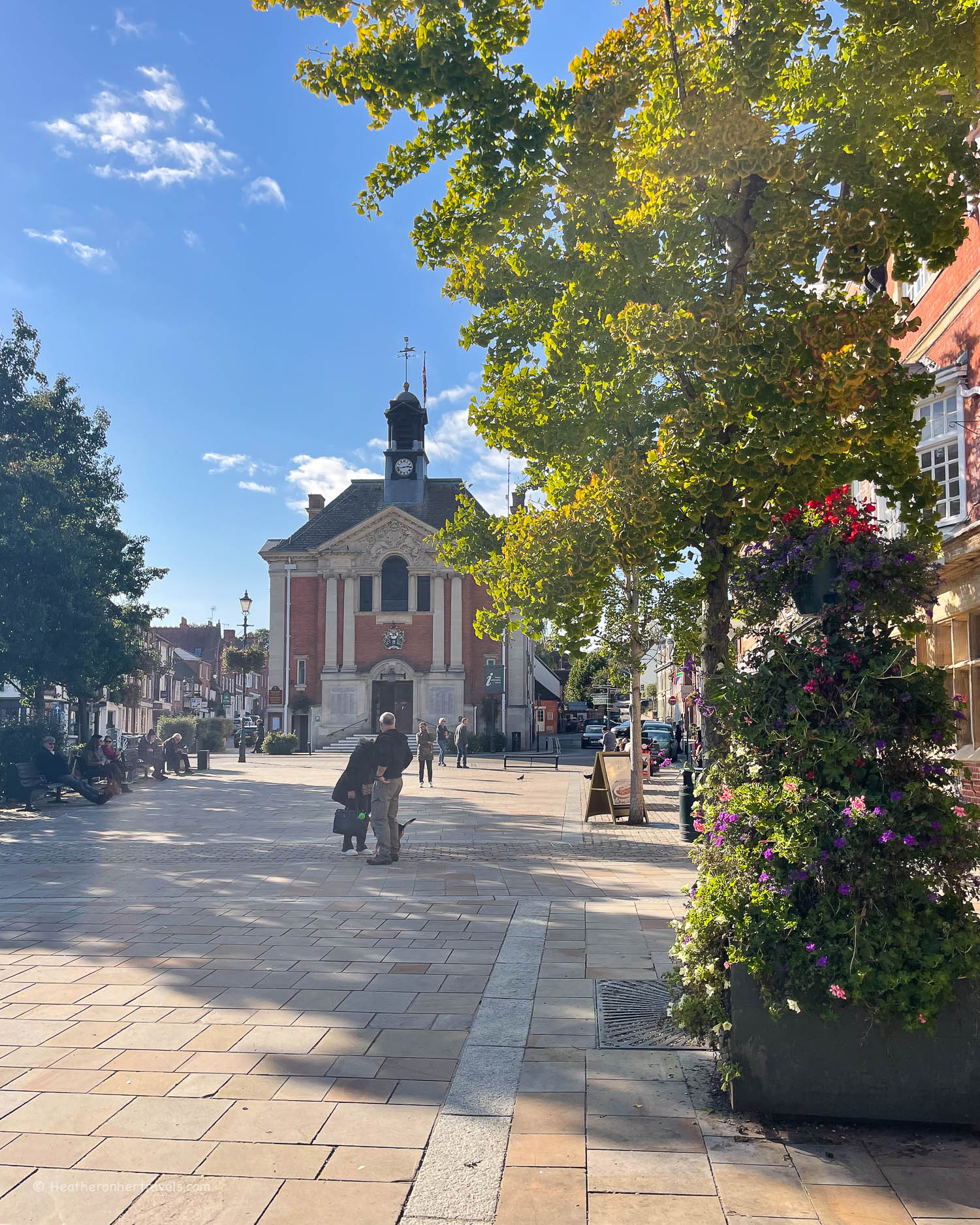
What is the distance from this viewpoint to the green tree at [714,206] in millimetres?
5344

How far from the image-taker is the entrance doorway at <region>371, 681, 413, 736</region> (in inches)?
1997

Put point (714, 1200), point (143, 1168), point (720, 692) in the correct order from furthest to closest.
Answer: point (720, 692) < point (143, 1168) < point (714, 1200)

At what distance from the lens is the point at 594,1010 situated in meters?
5.67

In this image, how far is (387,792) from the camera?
1166 centimetres

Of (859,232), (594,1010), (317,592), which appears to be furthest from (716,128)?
(317,592)

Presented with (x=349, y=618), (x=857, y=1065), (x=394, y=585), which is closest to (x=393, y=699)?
(x=349, y=618)

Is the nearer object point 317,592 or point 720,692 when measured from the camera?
point 720,692

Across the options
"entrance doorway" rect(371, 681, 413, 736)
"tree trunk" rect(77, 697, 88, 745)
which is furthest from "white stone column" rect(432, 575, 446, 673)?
"tree trunk" rect(77, 697, 88, 745)

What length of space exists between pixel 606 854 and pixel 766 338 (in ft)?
28.7

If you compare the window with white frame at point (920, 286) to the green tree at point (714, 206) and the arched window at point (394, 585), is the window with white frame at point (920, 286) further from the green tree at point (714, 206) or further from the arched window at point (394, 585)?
the arched window at point (394, 585)

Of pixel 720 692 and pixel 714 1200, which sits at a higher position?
pixel 720 692

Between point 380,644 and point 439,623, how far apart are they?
3.32 metres

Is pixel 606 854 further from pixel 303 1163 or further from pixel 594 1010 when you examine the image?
pixel 303 1163

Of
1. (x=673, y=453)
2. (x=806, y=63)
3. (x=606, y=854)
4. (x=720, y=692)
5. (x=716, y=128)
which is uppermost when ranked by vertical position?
(x=806, y=63)
